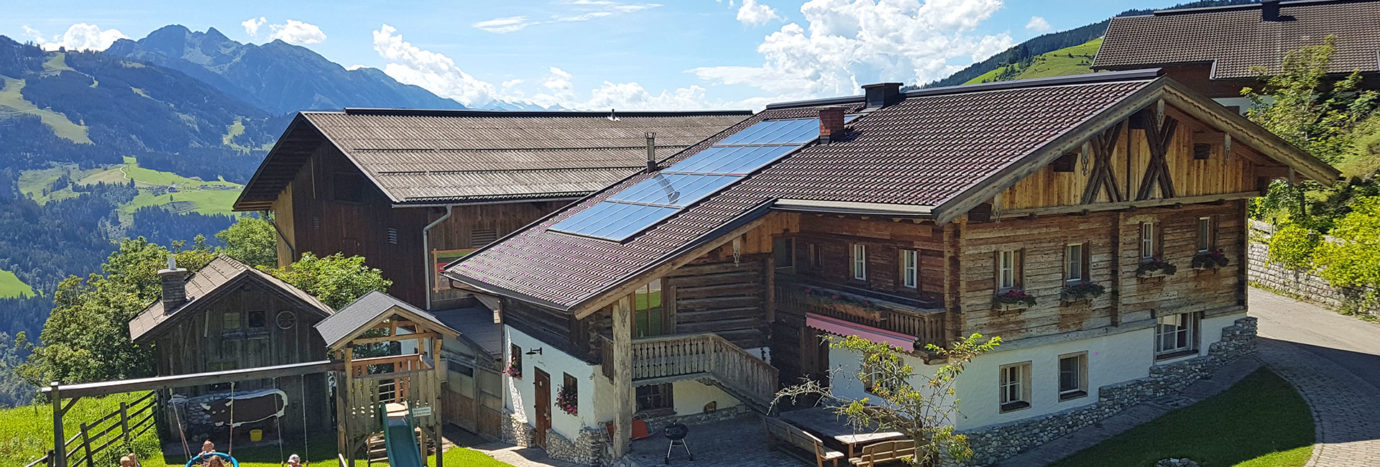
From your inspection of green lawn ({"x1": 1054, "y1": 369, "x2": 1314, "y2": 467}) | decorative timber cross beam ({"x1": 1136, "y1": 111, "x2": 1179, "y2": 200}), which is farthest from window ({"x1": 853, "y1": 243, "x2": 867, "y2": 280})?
decorative timber cross beam ({"x1": 1136, "y1": 111, "x2": 1179, "y2": 200})

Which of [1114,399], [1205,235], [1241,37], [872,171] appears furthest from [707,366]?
[1241,37]

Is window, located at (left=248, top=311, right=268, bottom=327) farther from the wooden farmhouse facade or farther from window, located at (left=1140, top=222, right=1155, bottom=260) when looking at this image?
window, located at (left=1140, top=222, right=1155, bottom=260)

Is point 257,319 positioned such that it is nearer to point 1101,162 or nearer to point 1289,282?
point 1101,162

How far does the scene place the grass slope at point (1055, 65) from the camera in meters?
117

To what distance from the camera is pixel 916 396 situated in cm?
1582

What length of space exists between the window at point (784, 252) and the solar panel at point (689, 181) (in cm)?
173

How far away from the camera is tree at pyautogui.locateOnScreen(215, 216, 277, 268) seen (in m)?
50.8

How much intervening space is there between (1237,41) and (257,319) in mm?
40646

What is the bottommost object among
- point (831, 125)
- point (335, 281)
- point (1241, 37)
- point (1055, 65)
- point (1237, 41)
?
point (335, 281)

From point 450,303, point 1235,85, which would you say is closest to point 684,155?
point 450,303

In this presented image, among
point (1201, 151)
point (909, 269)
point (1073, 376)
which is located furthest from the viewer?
point (1201, 151)

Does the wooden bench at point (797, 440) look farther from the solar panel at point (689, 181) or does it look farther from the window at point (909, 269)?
the solar panel at point (689, 181)

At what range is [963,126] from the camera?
68.6 feet

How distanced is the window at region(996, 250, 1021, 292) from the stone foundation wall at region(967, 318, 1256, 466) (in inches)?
98.4
